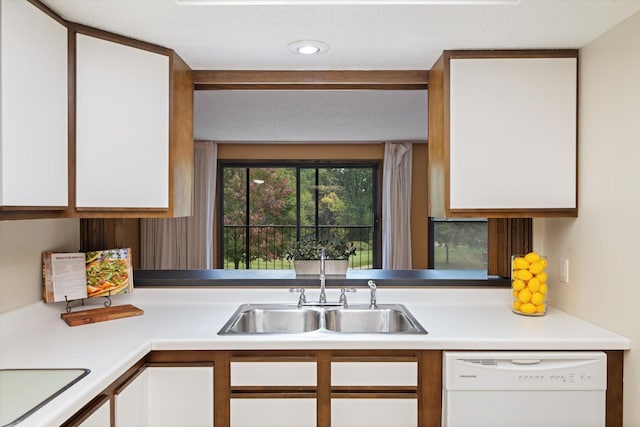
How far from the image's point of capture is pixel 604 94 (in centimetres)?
187

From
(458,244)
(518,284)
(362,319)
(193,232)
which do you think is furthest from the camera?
(193,232)

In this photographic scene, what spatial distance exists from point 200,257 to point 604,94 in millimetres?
5094

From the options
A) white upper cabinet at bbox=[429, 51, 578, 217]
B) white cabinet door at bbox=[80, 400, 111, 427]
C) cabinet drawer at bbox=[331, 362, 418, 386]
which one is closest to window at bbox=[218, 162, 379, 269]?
white upper cabinet at bbox=[429, 51, 578, 217]

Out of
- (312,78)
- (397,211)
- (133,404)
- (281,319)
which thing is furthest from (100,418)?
(397,211)

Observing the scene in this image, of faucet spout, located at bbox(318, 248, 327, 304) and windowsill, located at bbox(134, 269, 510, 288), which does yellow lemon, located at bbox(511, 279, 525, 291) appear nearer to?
windowsill, located at bbox(134, 269, 510, 288)

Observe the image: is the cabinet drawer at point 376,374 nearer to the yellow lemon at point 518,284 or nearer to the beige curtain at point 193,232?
the yellow lemon at point 518,284

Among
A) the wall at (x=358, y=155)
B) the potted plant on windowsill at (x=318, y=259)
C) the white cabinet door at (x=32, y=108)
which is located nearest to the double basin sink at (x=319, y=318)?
the potted plant on windowsill at (x=318, y=259)

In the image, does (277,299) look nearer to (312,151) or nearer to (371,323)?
(371,323)

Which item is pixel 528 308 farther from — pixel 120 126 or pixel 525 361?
pixel 120 126

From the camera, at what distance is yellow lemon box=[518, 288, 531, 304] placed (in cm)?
214

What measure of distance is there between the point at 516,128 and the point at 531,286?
73cm

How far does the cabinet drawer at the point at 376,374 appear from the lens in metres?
1.79

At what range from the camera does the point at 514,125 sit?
2051 millimetres

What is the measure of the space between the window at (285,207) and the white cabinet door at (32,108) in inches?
173
